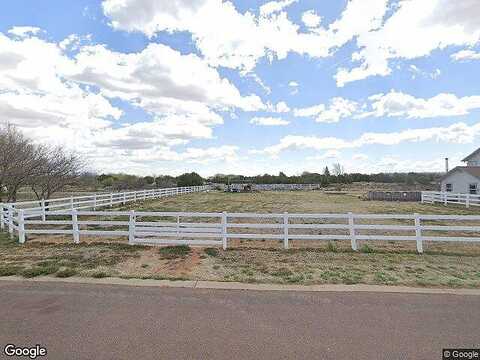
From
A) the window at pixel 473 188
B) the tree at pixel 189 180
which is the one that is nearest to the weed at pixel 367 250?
the window at pixel 473 188

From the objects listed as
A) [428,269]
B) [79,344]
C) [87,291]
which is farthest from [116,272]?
[428,269]

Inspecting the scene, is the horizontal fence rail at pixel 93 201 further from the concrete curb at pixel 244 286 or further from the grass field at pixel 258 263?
the concrete curb at pixel 244 286

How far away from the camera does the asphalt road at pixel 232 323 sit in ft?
11.7

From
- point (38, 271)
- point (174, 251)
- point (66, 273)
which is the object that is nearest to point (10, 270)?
point (38, 271)

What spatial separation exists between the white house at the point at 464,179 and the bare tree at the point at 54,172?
34593mm

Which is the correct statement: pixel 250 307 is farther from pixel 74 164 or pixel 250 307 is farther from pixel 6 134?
pixel 6 134

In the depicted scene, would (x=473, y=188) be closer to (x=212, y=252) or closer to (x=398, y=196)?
(x=398, y=196)

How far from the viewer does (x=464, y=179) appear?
28.2m

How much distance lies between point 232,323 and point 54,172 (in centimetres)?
2050

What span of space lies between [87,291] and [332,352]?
456 cm

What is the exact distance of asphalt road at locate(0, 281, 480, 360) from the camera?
11.7ft

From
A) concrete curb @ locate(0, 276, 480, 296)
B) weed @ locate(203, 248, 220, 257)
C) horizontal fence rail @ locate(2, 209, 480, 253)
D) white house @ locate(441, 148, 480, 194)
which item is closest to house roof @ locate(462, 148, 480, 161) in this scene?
white house @ locate(441, 148, 480, 194)

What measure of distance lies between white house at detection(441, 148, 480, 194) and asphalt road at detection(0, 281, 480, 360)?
91.9 feet

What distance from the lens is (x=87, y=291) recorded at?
5.59m
